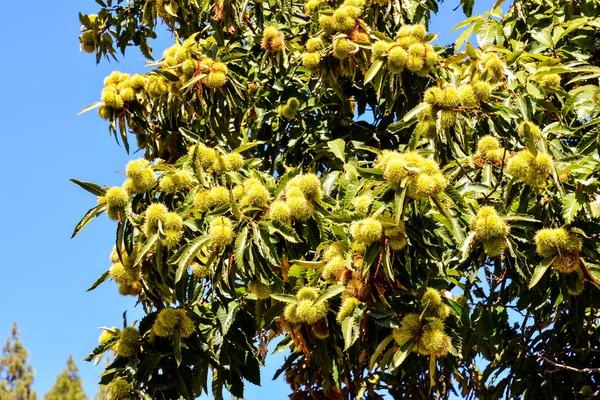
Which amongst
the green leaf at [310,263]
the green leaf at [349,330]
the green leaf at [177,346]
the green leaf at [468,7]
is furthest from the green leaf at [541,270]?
the green leaf at [468,7]

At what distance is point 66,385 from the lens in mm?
16891

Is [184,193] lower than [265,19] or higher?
lower

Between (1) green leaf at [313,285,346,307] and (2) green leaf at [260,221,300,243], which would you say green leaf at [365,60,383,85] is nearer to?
(2) green leaf at [260,221,300,243]

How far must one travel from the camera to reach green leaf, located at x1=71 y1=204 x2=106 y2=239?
2797 mm

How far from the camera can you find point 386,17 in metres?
3.84

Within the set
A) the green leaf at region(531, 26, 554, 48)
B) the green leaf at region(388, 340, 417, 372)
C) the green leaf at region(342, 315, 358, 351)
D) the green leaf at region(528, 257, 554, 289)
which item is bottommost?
the green leaf at region(388, 340, 417, 372)

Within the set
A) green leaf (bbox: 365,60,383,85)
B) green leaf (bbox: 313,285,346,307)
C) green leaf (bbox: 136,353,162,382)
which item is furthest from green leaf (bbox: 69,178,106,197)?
green leaf (bbox: 365,60,383,85)

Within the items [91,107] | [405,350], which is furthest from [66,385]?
[405,350]

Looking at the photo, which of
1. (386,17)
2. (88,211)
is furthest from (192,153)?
(386,17)

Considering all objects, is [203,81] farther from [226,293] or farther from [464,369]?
[464,369]

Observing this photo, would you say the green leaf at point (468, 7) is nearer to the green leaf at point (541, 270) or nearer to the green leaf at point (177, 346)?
the green leaf at point (541, 270)

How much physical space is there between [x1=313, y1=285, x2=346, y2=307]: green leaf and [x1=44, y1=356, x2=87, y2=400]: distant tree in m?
14.9

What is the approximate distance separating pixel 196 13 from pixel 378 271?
2700 mm

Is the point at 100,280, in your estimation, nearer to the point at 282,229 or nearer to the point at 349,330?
the point at 282,229
